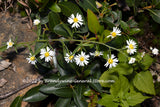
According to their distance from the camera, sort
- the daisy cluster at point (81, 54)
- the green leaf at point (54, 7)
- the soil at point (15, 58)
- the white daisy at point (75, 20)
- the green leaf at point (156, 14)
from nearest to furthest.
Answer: the daisy cluster at point (81, 54) < the white daisy at point (75, 20) < the green leaf at point (54, 7) < the soil at point (15, 58) < the green leaf at point (156, 14)

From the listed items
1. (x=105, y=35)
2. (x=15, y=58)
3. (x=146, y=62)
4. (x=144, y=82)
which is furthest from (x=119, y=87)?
(x=15, y=58)

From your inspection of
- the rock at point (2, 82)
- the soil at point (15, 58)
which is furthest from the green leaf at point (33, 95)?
the rock at point (2, 82)

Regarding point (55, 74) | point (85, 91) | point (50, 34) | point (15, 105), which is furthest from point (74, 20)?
point (15, 105)

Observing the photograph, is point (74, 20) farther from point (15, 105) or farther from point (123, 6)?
point (15, 105)

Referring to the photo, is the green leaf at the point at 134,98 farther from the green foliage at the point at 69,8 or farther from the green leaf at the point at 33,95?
the green foliage at the point at 69,8

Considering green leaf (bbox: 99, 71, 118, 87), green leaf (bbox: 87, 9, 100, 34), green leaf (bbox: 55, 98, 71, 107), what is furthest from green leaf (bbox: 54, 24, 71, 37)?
green leaf (bbox: 55, 98, 71, 107)
